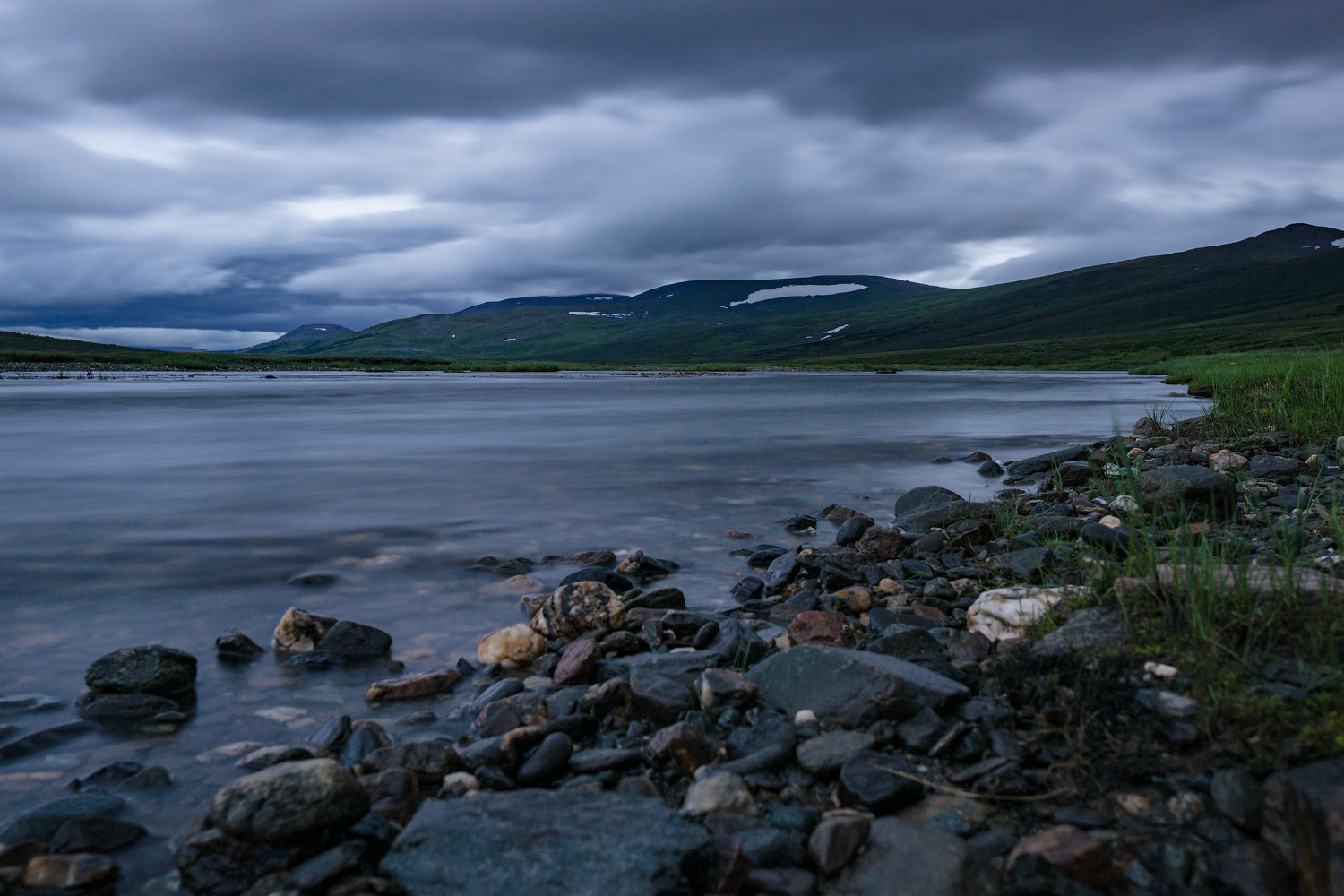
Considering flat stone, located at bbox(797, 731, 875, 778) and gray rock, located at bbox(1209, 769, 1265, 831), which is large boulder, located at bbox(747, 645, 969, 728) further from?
gray rock, located at bbox(1209, 769, 1265, 831)

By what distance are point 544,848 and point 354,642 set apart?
293cm

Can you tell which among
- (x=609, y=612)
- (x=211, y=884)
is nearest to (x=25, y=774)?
(x=211, y=884)

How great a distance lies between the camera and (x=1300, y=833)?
2.36 m

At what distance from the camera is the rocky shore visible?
8.46ft

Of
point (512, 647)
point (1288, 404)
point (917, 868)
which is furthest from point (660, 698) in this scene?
point (1288, 404)

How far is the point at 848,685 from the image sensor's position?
3.76 meters

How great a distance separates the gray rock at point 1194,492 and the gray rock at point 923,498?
89.1 inches

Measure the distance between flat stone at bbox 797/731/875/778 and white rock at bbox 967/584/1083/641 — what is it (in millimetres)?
1368

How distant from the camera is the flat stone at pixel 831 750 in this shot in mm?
3275

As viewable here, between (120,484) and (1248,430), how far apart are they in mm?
17933

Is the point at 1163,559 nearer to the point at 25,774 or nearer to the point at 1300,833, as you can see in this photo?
the point at 1300,833

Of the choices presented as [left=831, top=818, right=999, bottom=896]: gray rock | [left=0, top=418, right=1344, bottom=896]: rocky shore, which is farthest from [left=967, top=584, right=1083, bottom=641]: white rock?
[left=831, top=818, right=999, bottom=896]: gray rock

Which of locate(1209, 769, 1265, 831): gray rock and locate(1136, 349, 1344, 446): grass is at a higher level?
locate(1136, 349, 1344, 446): grass

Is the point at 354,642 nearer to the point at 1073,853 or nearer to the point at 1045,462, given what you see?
the point at 1073,853
